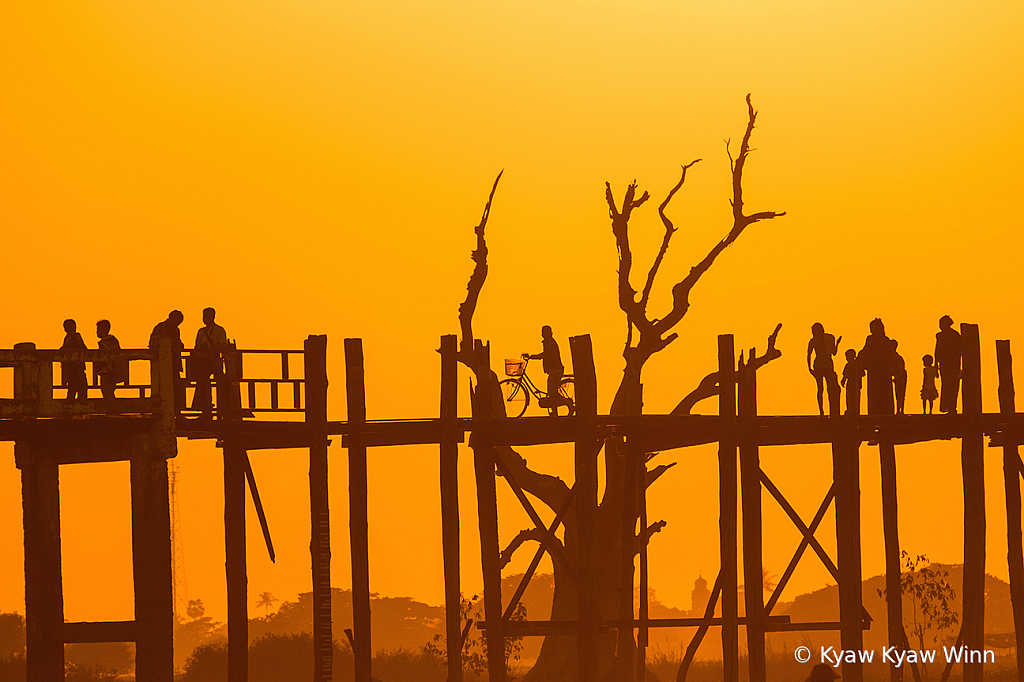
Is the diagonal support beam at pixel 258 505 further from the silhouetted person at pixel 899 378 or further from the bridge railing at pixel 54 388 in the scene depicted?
the silhouetted person at pixel 899 378

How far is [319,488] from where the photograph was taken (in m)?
21.0

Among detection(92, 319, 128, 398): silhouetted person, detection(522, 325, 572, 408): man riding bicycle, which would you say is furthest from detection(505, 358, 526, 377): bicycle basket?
A: detection(92, 319, 128, 398): silhouetted person

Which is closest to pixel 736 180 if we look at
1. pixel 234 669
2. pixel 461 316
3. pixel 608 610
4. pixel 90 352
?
pixel 461 316

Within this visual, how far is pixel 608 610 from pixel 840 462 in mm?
11872

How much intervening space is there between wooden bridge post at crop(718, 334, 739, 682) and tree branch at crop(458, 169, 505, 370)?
11.7 m

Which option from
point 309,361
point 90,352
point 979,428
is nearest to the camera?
point 90,352

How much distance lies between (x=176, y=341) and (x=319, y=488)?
2756mm

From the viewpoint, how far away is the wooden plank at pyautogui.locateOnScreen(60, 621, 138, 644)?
52.8ft

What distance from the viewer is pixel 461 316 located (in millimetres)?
33844

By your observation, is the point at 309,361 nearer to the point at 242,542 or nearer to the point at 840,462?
the point at 242,542

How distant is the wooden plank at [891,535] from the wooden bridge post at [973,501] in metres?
1.01

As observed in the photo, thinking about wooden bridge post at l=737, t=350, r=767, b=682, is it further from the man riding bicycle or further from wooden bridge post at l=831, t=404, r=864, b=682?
the man riding bicycle

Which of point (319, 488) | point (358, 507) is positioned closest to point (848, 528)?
point (358, 507)

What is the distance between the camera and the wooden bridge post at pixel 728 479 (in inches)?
827
